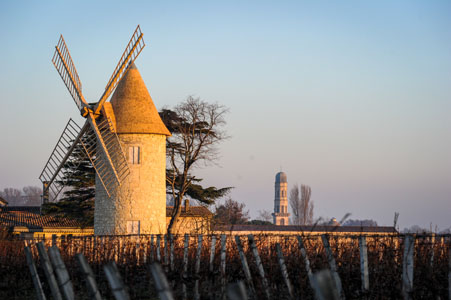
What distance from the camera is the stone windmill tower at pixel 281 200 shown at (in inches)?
6083

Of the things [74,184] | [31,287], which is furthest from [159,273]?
[74,184]

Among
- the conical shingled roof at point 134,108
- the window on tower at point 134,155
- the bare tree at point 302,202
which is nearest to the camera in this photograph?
the window on tower at point 134,155

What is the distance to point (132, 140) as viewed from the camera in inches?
1040

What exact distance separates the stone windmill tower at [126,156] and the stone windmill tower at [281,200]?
128m

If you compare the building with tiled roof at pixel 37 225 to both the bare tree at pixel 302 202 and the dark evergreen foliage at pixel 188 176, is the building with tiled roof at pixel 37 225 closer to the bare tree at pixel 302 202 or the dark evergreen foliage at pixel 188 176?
the dark evergreen foliage at pixel 188 176

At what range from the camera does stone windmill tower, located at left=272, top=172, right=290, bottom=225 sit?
507 feet

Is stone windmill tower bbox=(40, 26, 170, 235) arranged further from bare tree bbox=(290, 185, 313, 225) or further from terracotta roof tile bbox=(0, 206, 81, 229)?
bare tree bbox=(290, 185, 313, 225)

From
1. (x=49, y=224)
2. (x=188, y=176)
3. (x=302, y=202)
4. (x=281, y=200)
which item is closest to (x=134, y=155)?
(x=188, y=176)

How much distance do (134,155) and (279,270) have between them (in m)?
15.3

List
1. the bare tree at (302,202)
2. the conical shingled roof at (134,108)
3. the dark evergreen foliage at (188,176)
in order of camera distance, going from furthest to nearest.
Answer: the bare tree at (302,202), the dark evergreen foliage at (188,176), the conical shingled roof at (134,108)

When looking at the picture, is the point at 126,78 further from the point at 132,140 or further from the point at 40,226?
the point at 40,226

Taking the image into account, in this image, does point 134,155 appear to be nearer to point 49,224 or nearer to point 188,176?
point 188,176

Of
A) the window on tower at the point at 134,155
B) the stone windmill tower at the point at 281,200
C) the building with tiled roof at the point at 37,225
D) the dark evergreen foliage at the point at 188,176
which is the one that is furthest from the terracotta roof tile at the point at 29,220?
the stone windmill tower at the point at 281,200

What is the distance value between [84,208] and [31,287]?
741 inches
